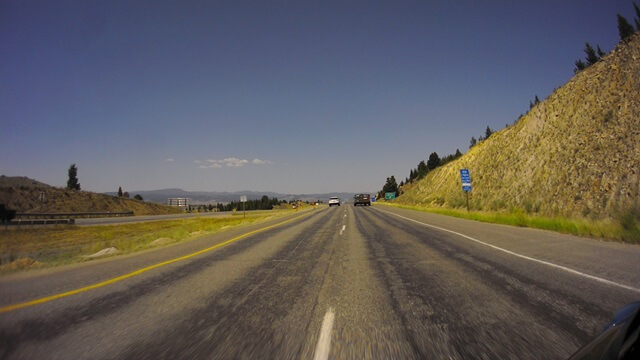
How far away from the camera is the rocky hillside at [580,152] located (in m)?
17.6

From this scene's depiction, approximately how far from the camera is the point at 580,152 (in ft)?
71.4

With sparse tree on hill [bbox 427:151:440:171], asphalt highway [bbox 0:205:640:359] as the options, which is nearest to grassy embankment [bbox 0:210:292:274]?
asphalt highway [bbox 0:205:640:359]

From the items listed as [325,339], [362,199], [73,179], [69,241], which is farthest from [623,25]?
[73,179]

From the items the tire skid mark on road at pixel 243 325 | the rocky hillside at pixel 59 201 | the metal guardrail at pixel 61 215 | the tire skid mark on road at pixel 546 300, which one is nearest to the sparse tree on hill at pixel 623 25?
the tire skid mark on road at pixel 546 300

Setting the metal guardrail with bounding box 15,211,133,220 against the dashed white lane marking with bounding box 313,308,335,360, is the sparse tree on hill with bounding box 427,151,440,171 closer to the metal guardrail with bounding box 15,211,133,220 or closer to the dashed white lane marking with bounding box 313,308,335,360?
the metal guardrail with bounding box 15,211,133,220

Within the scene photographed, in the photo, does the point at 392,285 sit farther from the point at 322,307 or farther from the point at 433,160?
the point at 433,160

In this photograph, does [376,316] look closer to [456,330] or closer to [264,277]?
[456,330]

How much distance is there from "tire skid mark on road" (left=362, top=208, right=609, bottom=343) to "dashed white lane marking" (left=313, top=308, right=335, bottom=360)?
228 cm

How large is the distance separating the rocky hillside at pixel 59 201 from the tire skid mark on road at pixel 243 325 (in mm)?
49079

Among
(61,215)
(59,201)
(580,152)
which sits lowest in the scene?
(61,215)

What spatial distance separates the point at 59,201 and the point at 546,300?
64.7 metres

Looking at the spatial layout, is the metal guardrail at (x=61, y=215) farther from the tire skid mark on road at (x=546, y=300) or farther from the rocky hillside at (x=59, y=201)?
the tire skid mark on road at (x=546, y=300)

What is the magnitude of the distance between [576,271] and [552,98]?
102ft

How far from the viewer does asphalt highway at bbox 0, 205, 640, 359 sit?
3078 millimetres
